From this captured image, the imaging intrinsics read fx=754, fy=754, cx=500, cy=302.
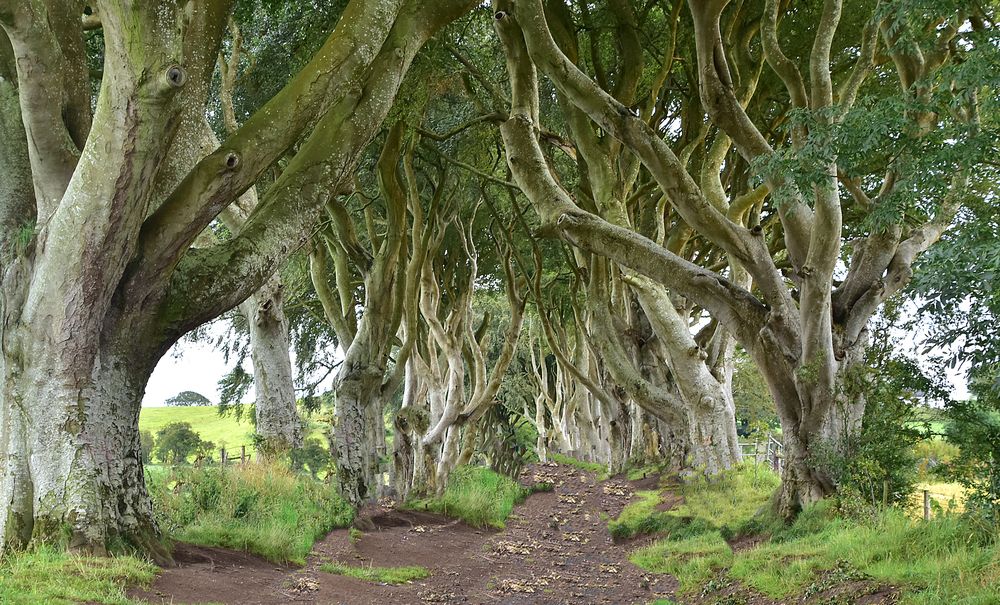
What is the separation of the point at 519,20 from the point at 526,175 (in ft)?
6.96

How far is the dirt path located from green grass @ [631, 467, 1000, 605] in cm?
70

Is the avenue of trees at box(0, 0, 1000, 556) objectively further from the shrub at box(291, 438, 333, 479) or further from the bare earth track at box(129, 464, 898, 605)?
the bare earth track at box(129, 464, 898, 605)

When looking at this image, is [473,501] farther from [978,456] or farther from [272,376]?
[978,456]

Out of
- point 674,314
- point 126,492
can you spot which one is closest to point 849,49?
point 674,314

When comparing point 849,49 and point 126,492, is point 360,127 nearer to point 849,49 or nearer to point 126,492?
point 126,492

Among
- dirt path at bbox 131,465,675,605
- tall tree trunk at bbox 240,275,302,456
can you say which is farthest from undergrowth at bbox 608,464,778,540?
tall tree trunk at bbox 240,275,302,456

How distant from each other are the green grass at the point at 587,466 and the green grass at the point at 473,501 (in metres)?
6.34

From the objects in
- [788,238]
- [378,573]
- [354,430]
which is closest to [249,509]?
[378,573]

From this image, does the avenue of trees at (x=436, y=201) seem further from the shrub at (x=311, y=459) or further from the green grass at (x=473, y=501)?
the green grass at (x=473, y=501)

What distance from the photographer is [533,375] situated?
37.0 metres

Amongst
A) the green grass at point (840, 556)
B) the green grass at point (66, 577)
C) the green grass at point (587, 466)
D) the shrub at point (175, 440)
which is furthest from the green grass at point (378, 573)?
the shrub at point (175, 440)

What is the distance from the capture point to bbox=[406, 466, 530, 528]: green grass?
48.4 ft

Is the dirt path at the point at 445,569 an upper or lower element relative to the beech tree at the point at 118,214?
lower

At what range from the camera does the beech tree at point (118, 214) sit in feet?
19.9
